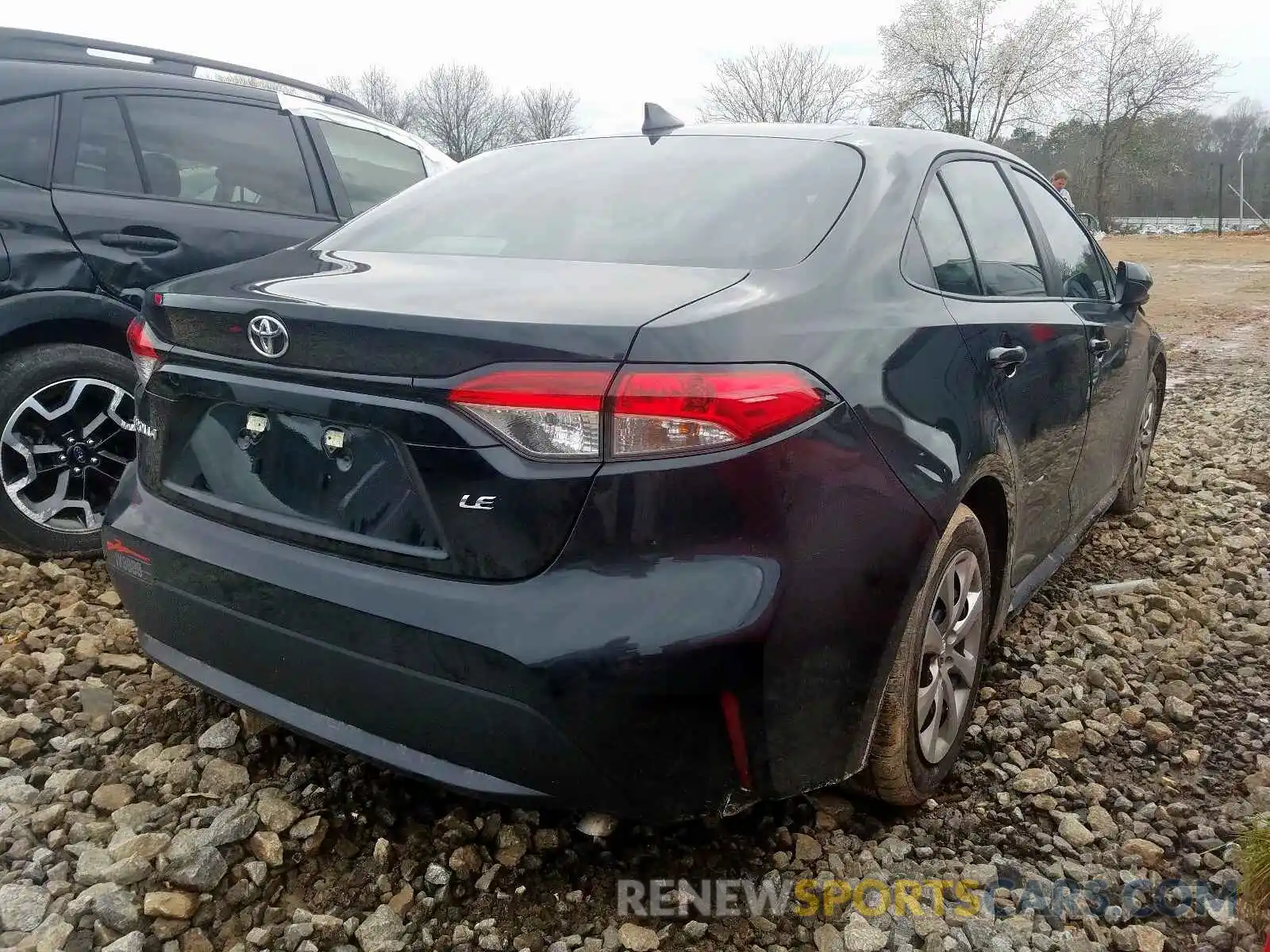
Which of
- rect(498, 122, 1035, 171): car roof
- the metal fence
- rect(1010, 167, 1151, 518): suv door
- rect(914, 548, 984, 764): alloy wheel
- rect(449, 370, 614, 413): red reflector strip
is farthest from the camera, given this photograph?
the metal fence

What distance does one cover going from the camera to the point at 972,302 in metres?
2.34

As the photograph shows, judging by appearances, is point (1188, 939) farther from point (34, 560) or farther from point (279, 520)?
point (34, 560)

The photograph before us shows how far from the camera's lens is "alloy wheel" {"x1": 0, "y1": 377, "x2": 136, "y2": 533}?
326 centimetres

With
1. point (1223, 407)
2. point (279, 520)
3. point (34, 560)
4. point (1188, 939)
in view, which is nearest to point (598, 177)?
point (279, 520)

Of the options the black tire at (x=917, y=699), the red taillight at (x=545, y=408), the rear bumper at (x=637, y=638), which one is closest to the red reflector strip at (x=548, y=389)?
the red taillight at (x=545, y=408)

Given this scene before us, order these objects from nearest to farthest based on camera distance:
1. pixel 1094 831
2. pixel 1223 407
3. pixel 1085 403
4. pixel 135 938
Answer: pixel 135 938 < pixel 1094 831 < pixel 1085 403 < pixel 1223 407

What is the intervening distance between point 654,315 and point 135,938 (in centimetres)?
148

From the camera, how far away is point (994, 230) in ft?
8.95

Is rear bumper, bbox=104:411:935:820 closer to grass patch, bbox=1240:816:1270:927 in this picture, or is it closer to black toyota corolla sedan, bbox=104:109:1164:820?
black toyota corolla sedan, bbox=104:109:1164:820

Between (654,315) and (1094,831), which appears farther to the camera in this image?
(1094,831)

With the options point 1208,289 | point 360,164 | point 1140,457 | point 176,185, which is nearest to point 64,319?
point 176,185

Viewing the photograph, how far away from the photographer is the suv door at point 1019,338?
7.66 feet

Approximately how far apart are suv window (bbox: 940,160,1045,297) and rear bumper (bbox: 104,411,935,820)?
104 centimetres

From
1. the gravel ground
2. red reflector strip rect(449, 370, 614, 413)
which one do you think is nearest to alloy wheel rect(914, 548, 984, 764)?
the gravel ground
